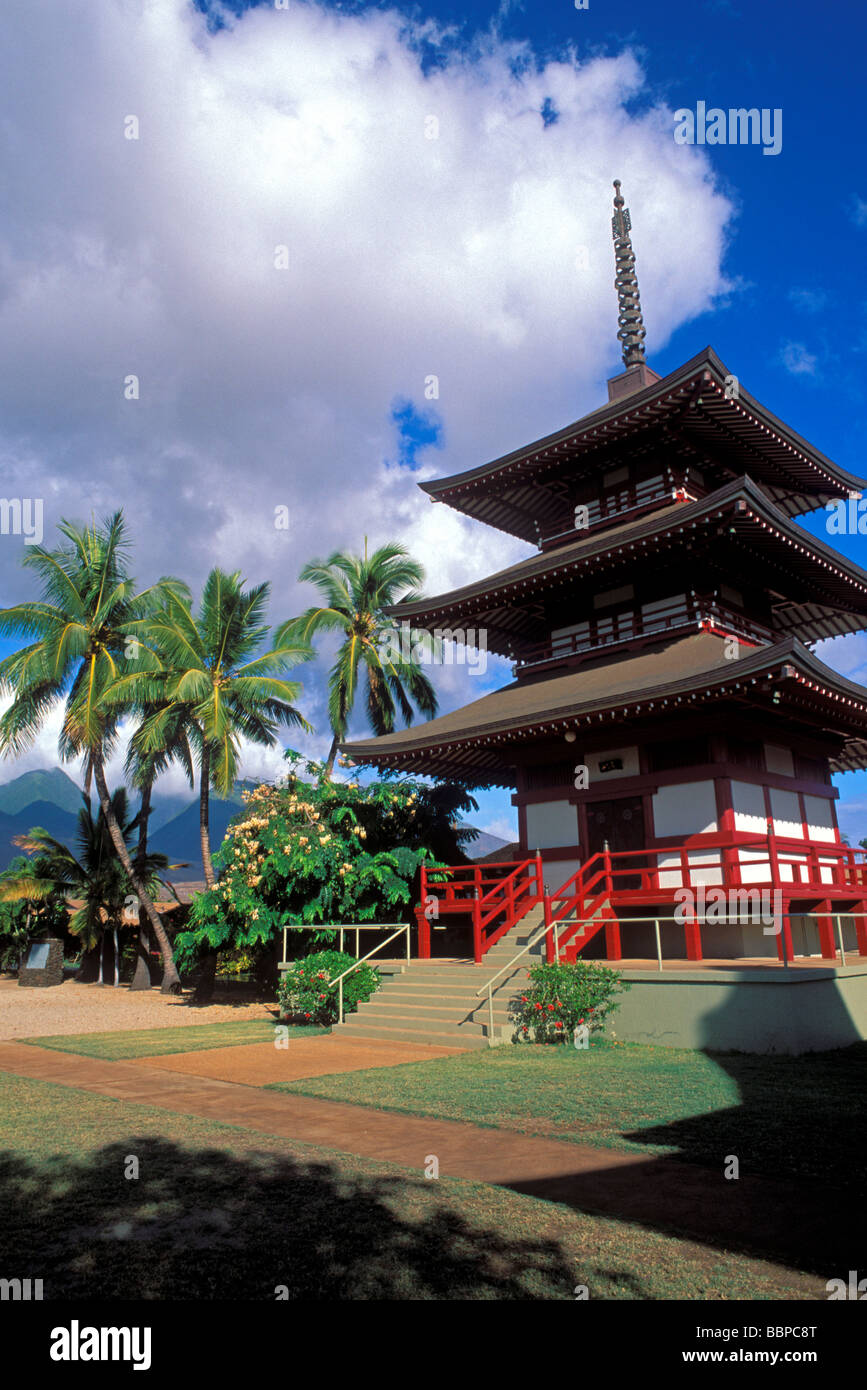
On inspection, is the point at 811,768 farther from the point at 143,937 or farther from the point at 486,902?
the point at 143,937

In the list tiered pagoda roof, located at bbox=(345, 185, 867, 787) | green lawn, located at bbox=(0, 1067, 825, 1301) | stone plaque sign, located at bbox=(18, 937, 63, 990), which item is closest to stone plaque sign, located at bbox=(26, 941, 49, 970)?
stone plaque sign, located at bbox=(18, 937, 63, 990)

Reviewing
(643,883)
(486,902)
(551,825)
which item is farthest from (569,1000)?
(551,825)

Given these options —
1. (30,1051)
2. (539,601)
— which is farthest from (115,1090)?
(539,601)

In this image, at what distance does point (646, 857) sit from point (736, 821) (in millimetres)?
1825

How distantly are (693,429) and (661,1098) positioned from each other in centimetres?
1573

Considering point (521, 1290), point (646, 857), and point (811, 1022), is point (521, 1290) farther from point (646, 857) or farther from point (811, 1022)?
point (646, 857)

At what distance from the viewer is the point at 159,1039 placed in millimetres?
15148

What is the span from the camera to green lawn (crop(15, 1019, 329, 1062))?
44.4 feet

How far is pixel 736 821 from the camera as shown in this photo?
16.5 m

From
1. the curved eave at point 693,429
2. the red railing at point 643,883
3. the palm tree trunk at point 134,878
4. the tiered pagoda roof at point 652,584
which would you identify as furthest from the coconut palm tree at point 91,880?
the red railing at point 643,883

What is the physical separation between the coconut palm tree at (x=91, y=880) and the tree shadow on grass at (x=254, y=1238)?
26071mm

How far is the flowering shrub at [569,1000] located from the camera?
1259 centimetres

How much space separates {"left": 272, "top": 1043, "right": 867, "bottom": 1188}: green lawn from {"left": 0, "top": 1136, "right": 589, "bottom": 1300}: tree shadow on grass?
2.34 m

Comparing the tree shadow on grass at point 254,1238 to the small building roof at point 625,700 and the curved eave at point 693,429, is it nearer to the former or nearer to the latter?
the small building roof at point 625,700
